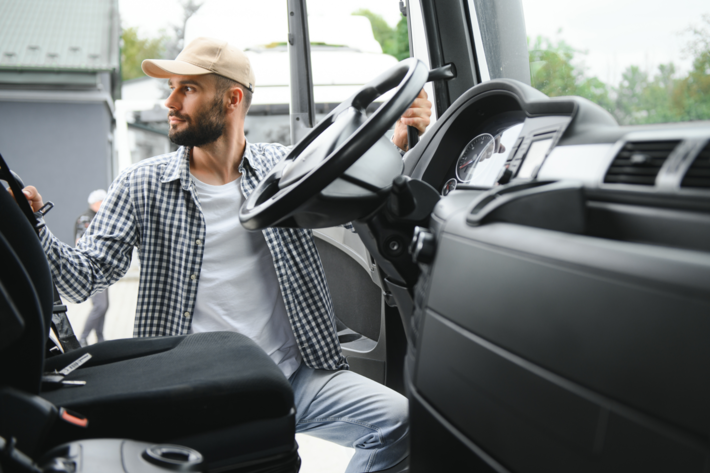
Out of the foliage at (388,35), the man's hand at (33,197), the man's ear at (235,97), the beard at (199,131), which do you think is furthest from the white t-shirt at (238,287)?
the foliage at (388,35)

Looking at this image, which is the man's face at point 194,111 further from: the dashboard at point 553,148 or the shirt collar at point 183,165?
the dashboard at point 553,148

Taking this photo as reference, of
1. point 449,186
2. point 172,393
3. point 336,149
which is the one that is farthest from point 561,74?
point 172,393

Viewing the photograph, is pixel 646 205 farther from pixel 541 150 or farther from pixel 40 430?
pixel 40 430

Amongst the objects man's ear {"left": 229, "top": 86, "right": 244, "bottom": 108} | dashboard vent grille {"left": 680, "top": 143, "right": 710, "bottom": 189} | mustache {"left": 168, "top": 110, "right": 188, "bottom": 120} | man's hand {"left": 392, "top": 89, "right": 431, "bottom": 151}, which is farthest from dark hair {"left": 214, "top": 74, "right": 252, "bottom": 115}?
dashboard vent grille {"left": 680, "top": 143, "right": 710, "bottom": 189}

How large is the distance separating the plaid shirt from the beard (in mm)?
108

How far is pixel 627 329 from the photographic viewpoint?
21.3 inches

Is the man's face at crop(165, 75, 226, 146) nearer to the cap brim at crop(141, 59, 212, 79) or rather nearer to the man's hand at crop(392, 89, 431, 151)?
the cap brim at crop(141, 59, 212, 79)

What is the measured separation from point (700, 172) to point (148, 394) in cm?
79

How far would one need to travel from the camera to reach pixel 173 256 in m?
1.60

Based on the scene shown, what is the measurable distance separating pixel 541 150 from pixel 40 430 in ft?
2.71

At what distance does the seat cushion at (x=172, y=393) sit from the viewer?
880 mm

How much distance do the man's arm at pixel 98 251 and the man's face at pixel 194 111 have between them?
0.77 feet

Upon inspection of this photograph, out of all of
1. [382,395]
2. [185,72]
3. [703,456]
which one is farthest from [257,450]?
[185,72]

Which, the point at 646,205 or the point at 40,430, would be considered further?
the point at 40,430
